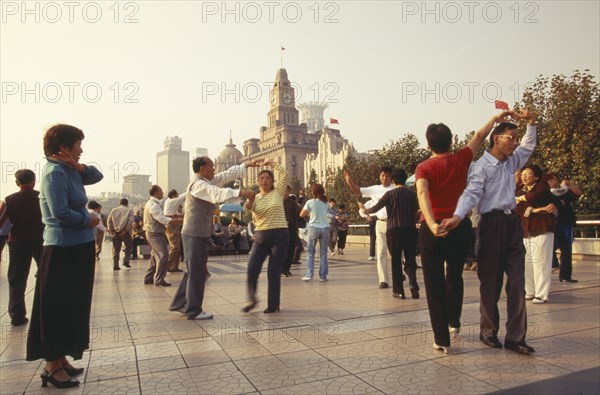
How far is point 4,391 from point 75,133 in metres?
1.93

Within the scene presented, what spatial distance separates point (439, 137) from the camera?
4301 millimetres

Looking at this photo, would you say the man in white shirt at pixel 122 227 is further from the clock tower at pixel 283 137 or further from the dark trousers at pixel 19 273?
the clock tower at pixel 283 137

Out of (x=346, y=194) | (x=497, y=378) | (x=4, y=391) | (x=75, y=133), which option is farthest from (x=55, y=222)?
(x=346, y=194)

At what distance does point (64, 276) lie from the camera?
12.2 feet

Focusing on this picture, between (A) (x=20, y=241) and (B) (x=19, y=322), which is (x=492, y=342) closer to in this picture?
(B) (x=19, y=322)

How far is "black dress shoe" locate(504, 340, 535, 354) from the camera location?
401cm

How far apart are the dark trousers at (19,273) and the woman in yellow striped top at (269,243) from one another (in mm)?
2597

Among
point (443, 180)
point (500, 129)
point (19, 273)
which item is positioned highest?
point (500, 129)

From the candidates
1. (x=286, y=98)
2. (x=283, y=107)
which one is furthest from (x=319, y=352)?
(x=286, y=98)

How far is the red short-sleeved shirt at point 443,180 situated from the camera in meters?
4.21

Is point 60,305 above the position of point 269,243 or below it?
below

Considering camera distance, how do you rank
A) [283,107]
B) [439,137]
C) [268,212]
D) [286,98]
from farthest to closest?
[286,98] → [283,107] → [268,212] → [439,137]

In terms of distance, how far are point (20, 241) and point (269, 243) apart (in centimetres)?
301

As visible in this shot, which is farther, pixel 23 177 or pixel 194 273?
pixel 23 177
